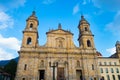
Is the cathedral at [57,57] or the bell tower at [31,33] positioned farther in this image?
the bell tower at [31,33]

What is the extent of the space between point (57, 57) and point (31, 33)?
998cm

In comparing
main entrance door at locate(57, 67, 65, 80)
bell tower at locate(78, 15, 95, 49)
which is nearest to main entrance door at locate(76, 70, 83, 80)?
main entrance door at locate(57, 67, 65, 80)

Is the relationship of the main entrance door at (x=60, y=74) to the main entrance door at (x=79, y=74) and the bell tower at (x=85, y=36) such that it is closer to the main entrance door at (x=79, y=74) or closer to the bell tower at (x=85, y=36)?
the main entrance door at (x=79, y=74)

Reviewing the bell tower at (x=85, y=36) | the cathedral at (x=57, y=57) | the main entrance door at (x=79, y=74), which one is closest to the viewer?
the cathedral at (x=57, y=57)

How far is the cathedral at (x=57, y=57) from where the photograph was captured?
32094mm

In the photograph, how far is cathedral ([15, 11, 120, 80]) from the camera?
1264 inches

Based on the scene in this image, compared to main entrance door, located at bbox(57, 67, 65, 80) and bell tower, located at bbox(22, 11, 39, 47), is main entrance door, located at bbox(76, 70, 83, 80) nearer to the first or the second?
main entrance door, located at bbox(57, 67, 65, 80)

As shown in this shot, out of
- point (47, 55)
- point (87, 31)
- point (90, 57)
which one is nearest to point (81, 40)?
point (87, 31)

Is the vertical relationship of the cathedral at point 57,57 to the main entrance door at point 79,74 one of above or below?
above

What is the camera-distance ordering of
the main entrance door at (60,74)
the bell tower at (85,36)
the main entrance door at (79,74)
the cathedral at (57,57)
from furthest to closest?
the bell tower at (85,36) → the main entrance door at (79,74) → the main entrance door at (60,74) → the cathedral at (57,57)

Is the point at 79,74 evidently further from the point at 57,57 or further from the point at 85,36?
the point at 85,36

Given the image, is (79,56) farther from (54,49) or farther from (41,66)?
(41,66)

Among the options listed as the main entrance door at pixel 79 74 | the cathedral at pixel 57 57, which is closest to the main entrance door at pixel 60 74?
the cathedral at pixel 57 57

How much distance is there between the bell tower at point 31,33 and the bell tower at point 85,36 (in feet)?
44.1
